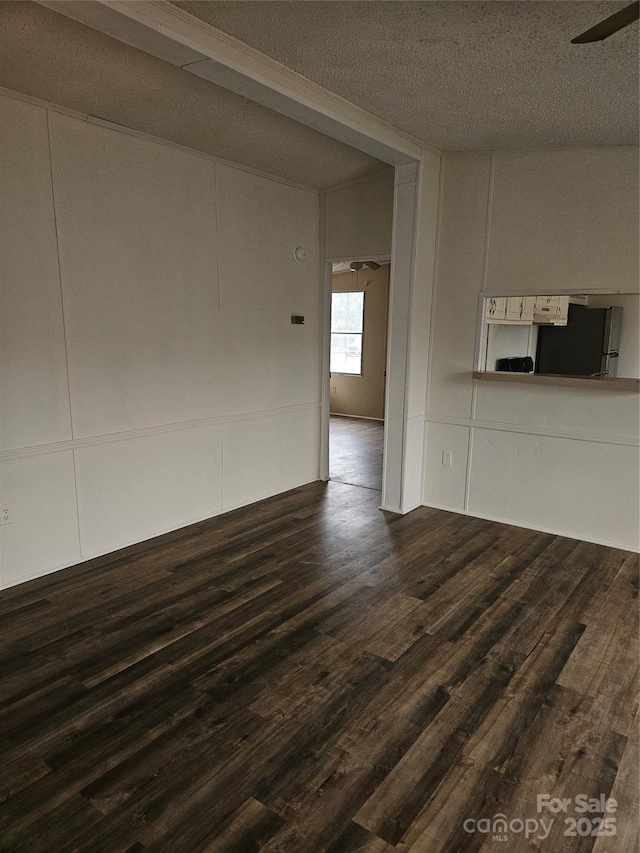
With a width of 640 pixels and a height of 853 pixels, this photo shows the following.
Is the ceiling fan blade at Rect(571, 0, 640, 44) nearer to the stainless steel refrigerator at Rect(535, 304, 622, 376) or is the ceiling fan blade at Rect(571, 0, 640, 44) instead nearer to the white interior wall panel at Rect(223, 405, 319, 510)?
the stainless steel refrigerator at Rect(535, 304, 622, 376)

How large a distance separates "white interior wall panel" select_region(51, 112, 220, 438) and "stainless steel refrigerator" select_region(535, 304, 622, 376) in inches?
98.2

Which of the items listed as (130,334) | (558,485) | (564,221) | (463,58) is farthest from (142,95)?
(558,485)

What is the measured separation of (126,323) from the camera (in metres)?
3.68

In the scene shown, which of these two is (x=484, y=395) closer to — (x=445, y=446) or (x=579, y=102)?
(x=445, y=446)

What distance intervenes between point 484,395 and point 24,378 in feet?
10.6

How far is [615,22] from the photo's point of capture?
5.83 ft

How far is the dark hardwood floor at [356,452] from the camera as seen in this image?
571cm

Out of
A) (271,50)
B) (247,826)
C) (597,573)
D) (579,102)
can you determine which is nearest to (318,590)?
(247,826)

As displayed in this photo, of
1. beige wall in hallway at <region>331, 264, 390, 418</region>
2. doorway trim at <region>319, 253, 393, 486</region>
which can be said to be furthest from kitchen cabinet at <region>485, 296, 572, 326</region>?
beige wall in hallway at <region>331, 264, 390, 418</region>

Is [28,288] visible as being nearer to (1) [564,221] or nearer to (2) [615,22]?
(2) [615,22]

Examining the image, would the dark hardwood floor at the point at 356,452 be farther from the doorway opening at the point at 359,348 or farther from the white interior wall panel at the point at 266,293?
the white interior wall panel at the point at 266,293

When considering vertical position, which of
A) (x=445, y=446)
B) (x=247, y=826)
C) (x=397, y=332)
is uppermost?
(x=397, y=332)

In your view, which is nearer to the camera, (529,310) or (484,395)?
(529,310)

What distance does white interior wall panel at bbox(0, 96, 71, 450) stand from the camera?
119 inches
